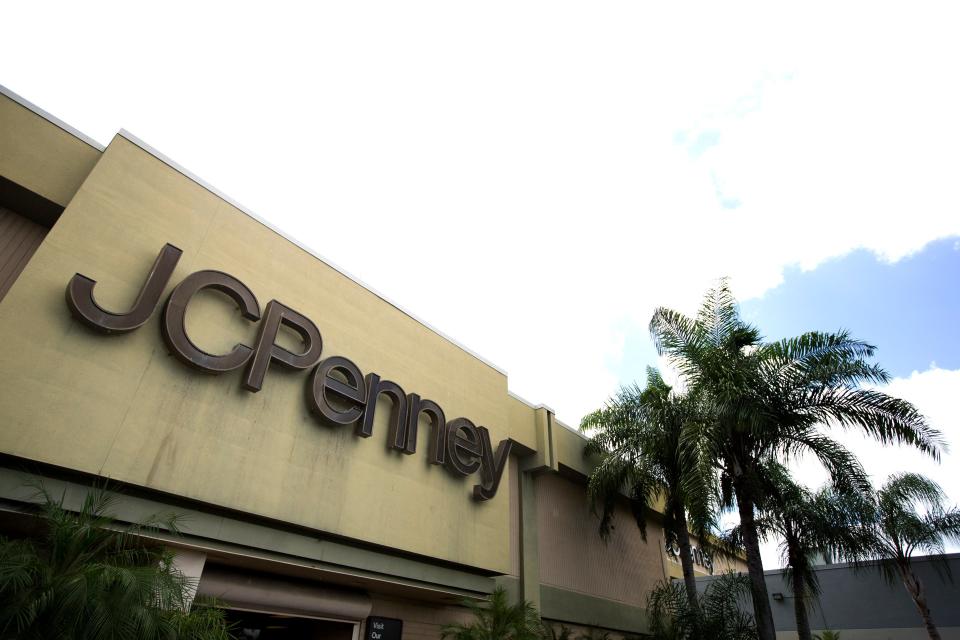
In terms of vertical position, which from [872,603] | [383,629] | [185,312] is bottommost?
[383,629]

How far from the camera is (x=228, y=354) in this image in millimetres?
9992

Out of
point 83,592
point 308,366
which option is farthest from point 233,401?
point 83,592

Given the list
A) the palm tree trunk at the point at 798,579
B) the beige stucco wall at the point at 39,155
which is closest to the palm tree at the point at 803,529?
the palm tree trunk at the point at 798,579

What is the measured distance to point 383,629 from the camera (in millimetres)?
12016

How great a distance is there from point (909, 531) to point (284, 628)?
19931 mm

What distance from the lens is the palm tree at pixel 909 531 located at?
17625 mm

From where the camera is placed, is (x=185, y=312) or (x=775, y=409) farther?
(x=775, y=409)

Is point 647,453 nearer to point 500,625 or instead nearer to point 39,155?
point 500,625

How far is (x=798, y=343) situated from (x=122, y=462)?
51.5 feet

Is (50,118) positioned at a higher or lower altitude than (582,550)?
higher

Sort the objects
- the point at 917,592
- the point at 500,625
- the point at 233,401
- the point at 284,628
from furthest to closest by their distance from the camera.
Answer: the point at 917,592, the point at 284,628, the point at 500,625, the point at 233,401

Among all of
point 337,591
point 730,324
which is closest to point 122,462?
point 337,591

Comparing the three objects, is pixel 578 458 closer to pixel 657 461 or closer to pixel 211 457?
pixel 657 461

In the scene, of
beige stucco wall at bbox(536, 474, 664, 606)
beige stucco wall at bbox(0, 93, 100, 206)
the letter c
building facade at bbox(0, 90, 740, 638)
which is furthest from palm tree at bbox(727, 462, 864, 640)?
beige stucco wall at bbox(0, 93, 100, 206)
